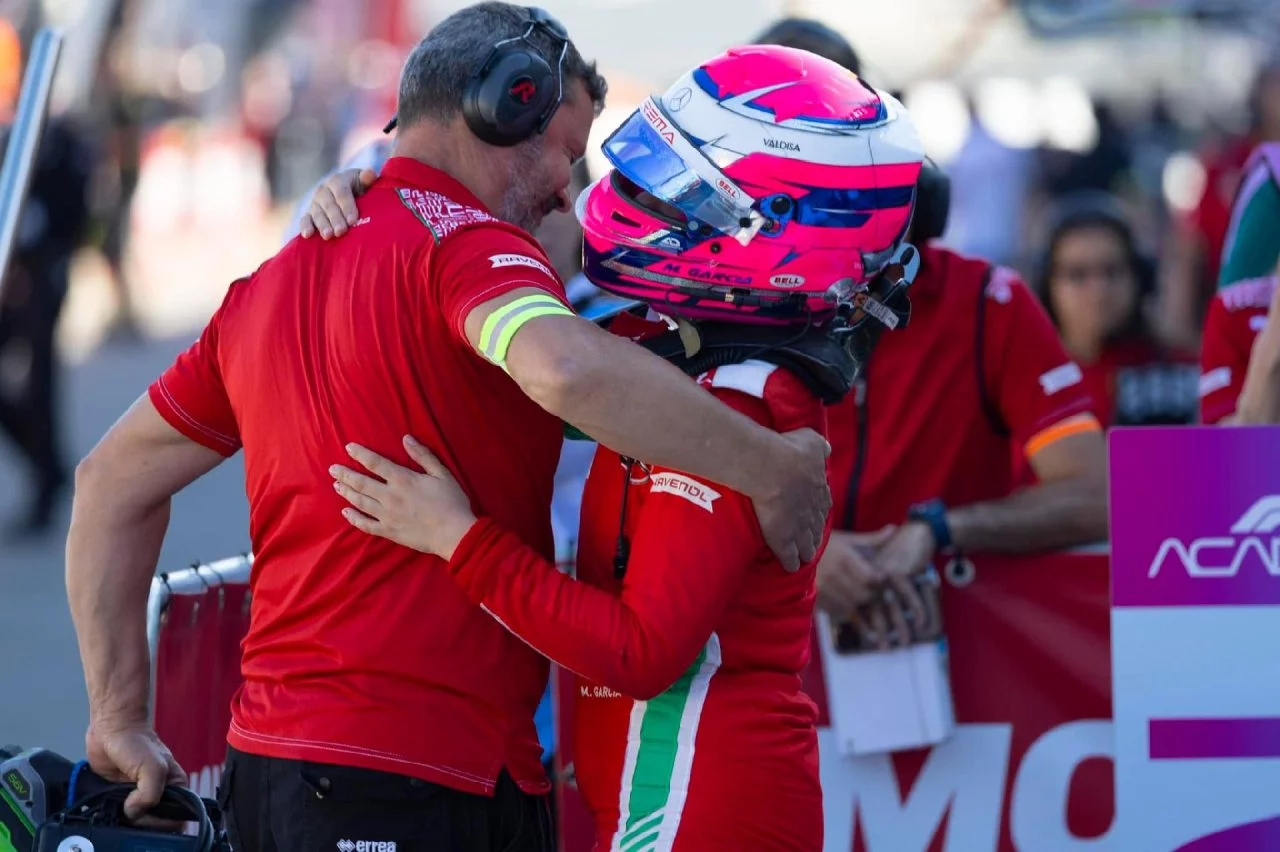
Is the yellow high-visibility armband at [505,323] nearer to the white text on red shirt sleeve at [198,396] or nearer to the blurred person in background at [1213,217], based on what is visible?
the white text on red shirt sleeve at [198,396]

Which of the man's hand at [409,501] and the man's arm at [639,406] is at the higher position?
the man's arm at [639,406]

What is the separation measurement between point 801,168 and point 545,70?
1.32ft

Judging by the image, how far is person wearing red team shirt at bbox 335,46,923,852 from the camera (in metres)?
2.23

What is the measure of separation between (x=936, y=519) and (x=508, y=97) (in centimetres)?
173

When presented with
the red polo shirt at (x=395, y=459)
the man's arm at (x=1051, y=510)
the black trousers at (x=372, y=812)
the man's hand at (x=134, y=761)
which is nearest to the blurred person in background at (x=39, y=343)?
the man's arm at (x=1051, y=510)

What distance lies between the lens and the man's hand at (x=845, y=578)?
3.72 m

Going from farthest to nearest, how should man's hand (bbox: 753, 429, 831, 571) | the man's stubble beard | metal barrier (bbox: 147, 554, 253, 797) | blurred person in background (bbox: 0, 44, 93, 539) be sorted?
1. blurred person in background (bbox: 0, 44, 93, 539)
2. metal barrier (bbox: 147, 554, 253, 797)
3. the man's stubble beard
4. man's hand (bbox: 753, 429, 831, 571)

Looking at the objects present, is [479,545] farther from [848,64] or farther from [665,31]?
[665,31]

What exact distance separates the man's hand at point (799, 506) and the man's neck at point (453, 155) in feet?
1.89

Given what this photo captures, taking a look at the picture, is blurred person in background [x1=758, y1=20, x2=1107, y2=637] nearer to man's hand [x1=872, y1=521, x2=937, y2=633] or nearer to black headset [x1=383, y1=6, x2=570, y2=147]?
man's hand [x1=872, y1=521, x2=937, y2=633]

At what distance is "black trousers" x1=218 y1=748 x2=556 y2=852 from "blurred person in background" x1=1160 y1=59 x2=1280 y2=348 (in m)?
5.70

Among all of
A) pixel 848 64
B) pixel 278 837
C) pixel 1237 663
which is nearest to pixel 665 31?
A: pixel 848 64

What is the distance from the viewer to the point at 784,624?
94.3 inches

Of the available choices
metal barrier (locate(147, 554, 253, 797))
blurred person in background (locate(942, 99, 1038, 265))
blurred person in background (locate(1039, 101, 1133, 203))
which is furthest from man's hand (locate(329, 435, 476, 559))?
blurred person in background (locate(1039, 101, 1133, 203))
